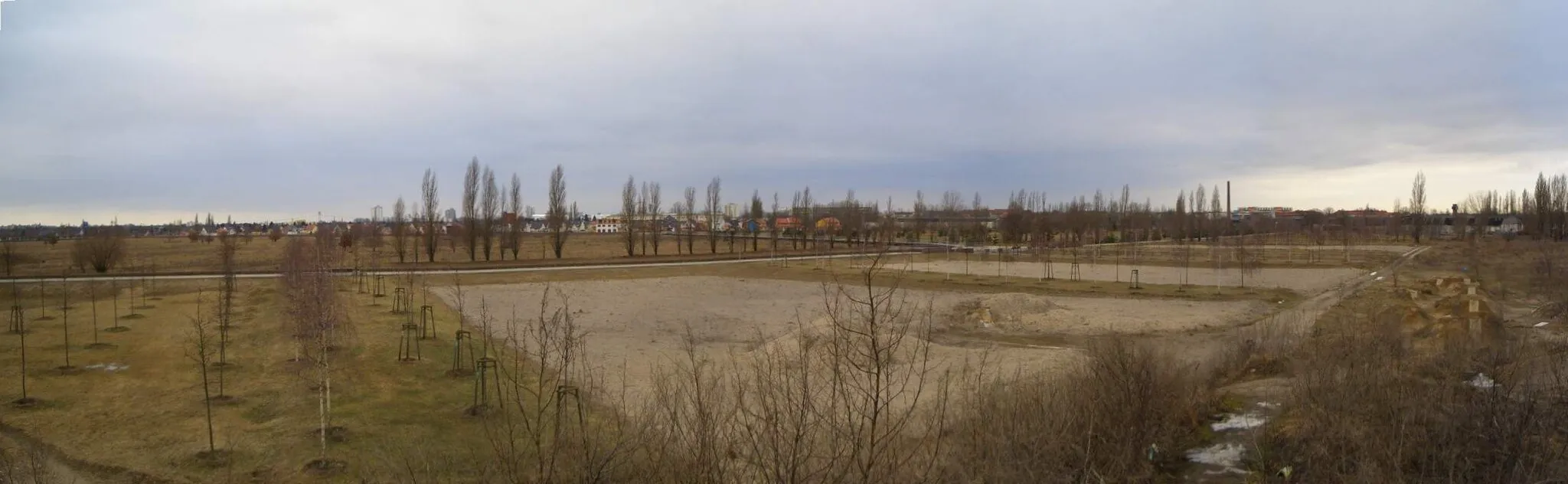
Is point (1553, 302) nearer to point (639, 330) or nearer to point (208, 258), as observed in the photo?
point (639, 330)

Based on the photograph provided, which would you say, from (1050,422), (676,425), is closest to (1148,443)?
(1050,422)

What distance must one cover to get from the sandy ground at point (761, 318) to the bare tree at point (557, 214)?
21.0 metres

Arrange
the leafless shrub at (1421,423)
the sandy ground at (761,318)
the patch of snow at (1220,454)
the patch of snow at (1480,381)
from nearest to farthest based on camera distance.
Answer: the leafless shrub at (1421,423)
the patch of snow at (1220,454)
the patch of snow at (1480,381)
the sandy ground at (761,318)

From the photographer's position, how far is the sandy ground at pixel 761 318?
16.3 meters

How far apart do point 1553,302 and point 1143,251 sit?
3786 centimetres

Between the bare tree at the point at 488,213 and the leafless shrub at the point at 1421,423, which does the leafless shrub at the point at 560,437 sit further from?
the bare tree at the point at 488,213

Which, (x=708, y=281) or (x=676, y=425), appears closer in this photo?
(x=676, y=425)

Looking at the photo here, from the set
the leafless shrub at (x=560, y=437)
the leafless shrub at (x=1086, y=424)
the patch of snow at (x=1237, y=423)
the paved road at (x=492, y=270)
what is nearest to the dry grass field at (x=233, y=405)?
the leafless shrub at (x=560, y=437)

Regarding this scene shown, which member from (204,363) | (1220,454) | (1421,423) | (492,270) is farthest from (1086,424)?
(492,270)

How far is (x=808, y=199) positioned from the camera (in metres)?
79.5

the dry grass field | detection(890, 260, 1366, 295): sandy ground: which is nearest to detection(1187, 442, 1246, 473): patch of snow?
the dry grass field

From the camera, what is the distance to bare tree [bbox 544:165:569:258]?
53094mm

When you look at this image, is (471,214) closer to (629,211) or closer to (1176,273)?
(629,211)

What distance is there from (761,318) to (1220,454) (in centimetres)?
1562
